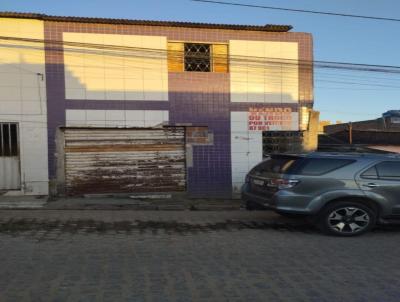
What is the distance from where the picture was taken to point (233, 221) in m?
9.34

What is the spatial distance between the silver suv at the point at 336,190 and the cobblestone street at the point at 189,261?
37cm

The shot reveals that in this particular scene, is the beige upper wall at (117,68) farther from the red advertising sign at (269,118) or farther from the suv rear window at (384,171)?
the suv rear window at (384,171)

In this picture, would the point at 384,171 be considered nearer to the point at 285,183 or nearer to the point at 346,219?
the point at 346,219

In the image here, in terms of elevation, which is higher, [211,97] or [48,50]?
[48,50]

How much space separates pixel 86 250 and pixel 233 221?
146 inches

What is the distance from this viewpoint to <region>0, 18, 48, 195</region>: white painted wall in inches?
489

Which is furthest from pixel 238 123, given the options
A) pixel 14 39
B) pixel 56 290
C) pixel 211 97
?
pixel 56 290

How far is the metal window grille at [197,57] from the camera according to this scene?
13.8 m

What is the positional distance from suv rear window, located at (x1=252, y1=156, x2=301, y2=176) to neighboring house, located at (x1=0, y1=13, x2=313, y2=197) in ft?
17.1

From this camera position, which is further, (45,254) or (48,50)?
(48,50)

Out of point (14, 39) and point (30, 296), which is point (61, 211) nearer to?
point (14, 39)

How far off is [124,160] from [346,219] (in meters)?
7.36

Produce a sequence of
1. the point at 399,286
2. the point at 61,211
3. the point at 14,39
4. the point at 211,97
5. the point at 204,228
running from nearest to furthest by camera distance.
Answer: the point at 399,286, the point at 204,228, the point at 61,211, the point at 14,39, the point at 211,97

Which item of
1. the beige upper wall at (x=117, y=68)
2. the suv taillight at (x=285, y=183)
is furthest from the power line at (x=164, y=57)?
the suv taillight at (x=285, y=183)
